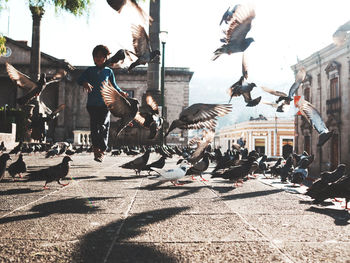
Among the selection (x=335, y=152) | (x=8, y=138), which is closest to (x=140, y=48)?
(x=8, y=138)

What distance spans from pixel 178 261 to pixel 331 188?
3051 millimetres

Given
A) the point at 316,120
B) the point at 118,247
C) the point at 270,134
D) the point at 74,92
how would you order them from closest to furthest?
the point at 118,247 < the point at 316,120 < the point at 74,92 < the point at 270,134

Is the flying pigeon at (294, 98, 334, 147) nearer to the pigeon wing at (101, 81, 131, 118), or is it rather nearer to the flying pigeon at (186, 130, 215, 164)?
the flying pigeon at (186, 130, 215, 164)

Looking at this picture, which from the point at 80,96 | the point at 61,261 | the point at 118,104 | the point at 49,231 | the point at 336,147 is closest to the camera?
the point at 61,261

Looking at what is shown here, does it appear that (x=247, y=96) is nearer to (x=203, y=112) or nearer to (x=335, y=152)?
(x=203, y=112)

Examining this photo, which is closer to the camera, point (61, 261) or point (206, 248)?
point (61, 261)

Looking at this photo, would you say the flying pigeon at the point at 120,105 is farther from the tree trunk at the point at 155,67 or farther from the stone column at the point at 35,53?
the stone column at the point at 35,53

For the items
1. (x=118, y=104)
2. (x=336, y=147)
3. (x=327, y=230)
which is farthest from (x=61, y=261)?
(x=336, y=147)

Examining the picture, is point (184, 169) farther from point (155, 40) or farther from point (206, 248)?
point (155, 40)

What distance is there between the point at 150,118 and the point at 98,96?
865 mm

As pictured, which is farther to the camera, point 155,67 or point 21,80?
point 155,67

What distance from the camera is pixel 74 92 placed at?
4209 centimetres

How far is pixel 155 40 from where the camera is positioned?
42.2 feet

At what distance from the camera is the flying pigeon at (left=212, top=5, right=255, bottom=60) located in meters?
3.38
